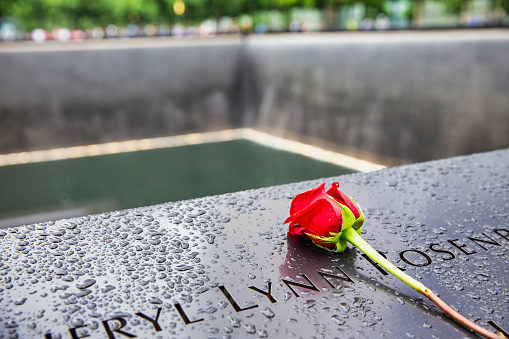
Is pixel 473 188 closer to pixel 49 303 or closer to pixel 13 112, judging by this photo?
pixel 49 303

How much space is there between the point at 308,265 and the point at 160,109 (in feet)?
11.3

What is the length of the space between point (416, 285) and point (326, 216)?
4.4 inches

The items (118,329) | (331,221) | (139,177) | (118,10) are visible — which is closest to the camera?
(118,329)

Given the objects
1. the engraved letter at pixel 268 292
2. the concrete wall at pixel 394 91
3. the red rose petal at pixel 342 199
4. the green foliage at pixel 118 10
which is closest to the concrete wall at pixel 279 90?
the concrete wall at pixel 394 91

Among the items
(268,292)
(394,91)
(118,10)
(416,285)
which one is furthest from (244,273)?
(118,10)

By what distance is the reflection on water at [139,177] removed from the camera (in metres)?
2.67

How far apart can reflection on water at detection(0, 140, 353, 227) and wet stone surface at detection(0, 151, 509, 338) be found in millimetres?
2057

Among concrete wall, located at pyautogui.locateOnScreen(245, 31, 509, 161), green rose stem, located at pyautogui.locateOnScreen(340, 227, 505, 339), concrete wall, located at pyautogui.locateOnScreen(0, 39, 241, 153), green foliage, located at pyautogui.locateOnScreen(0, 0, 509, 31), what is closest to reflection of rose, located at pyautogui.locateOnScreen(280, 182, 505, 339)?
green rose stem, located at pyautogui.locateOnScreen(340, 227, 505, 339)

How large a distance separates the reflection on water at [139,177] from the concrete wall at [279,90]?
26 centimetres

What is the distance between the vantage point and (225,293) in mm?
462

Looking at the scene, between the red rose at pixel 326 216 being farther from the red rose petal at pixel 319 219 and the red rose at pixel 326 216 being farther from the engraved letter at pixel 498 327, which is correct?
the engraved letter at pixel 498 327

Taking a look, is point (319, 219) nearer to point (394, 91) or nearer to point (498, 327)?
point (498, 327)

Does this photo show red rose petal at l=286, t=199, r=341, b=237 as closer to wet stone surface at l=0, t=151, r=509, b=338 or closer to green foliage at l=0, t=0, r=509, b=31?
wet stone surface at l=0, t=151, r=509, b=338

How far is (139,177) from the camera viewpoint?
3064 millimetres
